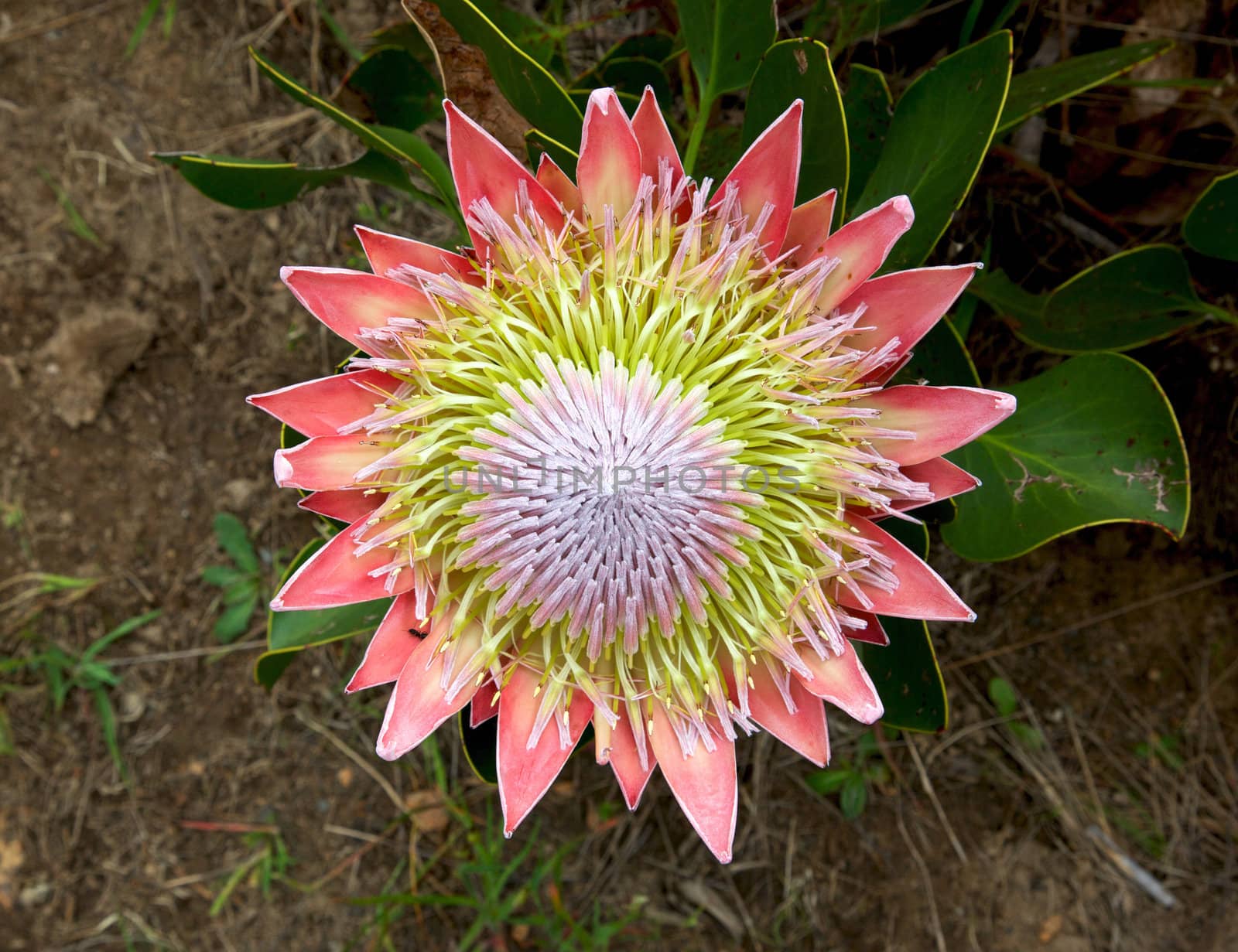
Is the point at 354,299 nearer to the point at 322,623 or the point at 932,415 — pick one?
the point at 322,623

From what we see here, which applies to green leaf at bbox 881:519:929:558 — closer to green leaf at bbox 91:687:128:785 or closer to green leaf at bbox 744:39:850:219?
green leaf at bbox 744:39:850:219

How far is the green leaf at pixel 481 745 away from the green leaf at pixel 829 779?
1.09 m

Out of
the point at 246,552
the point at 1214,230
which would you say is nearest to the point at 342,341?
the point at 246,552

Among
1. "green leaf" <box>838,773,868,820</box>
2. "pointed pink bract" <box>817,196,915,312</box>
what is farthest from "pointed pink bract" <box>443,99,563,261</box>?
"green leaf" <box>838,773,868,820</box>

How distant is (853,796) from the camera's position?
2.37 meters

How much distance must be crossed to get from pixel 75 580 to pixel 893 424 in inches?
100

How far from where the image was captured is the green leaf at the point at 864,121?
5.15 feet

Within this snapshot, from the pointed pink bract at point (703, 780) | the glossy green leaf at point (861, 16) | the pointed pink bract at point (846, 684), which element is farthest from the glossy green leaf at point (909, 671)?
the glossy green leaf at point (861, 16)

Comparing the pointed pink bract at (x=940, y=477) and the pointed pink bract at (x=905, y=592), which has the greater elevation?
the pointed pink bract at (x=940, y=477)

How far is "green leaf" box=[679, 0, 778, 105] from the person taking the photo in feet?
4.80

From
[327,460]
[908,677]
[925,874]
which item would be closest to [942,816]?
[925,874]

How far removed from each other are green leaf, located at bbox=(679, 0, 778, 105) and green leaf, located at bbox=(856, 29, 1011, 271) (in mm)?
269

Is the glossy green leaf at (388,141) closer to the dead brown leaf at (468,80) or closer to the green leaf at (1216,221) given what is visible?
the dead brown leaf at (468,80)

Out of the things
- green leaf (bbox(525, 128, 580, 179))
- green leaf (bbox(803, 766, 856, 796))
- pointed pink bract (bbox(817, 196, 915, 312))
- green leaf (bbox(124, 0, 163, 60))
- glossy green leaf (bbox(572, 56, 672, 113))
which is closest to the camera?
pointed pink bract (bbox(817, 196, 915, 312))
